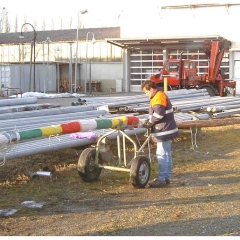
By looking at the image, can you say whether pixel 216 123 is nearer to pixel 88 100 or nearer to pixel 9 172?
pixel 88 100

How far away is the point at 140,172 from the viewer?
8109 millimetres

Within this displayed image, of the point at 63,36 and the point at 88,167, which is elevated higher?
the point at 63,36

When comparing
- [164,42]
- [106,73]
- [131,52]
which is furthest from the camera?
[106,73]

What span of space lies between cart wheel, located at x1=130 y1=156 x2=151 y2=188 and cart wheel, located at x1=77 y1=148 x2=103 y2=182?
764mm

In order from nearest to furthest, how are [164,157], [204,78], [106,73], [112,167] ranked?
[112,167] < [164,157] < [204,78] < [106,73]

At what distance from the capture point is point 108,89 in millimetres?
47031

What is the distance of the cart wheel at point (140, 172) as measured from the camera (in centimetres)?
795

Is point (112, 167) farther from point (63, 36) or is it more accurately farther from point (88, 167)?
point (63, 36)

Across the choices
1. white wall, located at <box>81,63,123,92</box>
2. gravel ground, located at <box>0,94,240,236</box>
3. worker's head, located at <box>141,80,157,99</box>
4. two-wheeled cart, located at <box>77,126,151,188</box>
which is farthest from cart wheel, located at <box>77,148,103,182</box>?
white wall, located at <box>81,63,123,92</box>

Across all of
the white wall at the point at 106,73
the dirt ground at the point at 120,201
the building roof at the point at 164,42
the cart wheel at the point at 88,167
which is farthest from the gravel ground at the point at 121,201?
the white wall at the point at 106,73

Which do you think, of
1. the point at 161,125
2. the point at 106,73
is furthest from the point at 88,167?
the point at 106,73

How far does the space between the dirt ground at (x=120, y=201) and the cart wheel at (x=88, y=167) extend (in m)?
0.14

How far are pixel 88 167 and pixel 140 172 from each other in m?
0.88

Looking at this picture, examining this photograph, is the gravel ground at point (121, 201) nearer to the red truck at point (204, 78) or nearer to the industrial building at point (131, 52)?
the red truck at point (204, 78)
